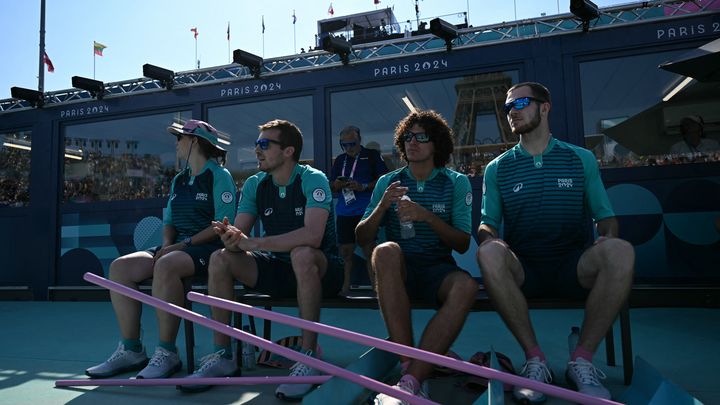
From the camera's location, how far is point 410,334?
204cm

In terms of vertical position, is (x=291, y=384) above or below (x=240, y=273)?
below

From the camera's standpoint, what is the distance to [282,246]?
2529 mm

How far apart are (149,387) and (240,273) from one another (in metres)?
0.74

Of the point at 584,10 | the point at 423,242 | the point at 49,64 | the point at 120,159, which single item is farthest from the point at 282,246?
the point at 49,64

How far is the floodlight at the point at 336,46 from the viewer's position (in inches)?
212

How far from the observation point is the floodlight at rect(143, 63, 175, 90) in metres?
6.08

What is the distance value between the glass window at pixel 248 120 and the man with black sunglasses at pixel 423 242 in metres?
3.61

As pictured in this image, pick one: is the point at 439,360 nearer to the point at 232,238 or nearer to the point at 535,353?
the point at 535,353

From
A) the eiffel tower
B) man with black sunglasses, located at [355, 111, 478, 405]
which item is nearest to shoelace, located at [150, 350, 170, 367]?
man with black sunglasses, located at [355, 111, 478, 405]

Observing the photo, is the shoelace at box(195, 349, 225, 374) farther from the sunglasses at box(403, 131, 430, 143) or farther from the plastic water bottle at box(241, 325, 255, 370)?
the sunglasses at box(403, 131, 430, 143)

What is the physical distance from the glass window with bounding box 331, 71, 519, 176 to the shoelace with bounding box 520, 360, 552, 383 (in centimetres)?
377

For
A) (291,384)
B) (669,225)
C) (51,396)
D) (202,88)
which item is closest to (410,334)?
(291,384)

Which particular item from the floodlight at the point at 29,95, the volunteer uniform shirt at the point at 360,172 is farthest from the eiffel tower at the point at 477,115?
the floodlight at the point at 29,95

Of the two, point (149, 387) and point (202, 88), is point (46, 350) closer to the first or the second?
point (149, 387)
